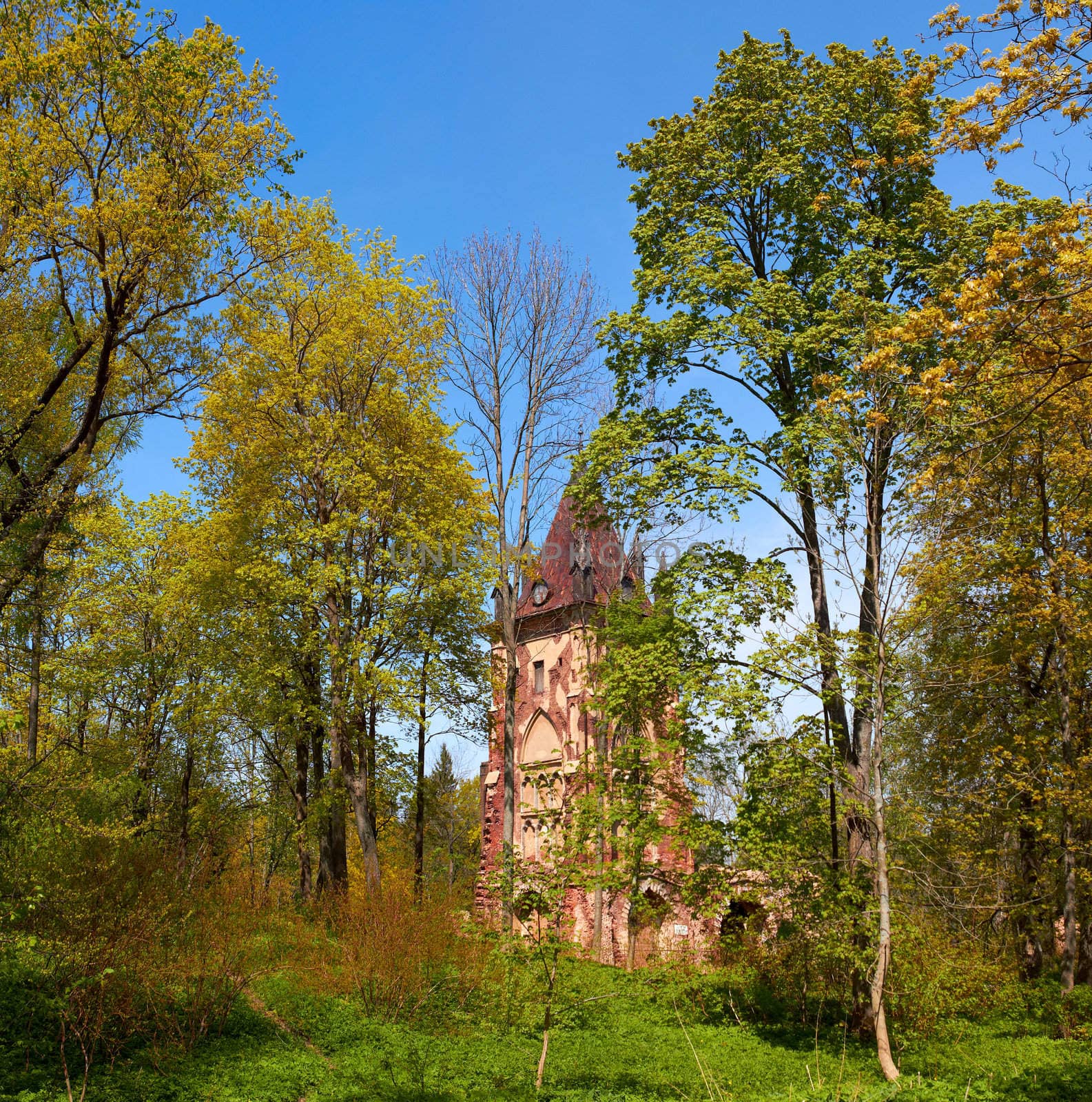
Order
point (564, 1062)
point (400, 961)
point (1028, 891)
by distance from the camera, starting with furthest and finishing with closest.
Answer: point (1028, 891)
point (400, 961)
point (564, 1062)

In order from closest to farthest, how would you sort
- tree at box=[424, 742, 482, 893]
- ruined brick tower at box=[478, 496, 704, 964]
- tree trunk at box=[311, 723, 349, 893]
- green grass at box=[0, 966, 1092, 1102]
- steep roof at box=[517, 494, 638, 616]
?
green grass at box=[0, 966, 1092, 1102] < tree trunk at box=[311, 723, 349, 893] < ruined brick tower at box=[478, 496, 704, 964] < steep roof at box=[517, 494, 638, 616] < tree at box=[424, 742, 482, 893]

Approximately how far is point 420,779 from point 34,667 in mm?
12451

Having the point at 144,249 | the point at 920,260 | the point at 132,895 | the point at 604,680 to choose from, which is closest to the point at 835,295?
the point at 920,260

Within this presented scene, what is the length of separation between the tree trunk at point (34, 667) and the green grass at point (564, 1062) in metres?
4.24

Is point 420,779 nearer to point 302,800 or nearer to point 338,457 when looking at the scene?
point 302,800

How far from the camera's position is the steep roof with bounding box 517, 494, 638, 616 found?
33.7 m

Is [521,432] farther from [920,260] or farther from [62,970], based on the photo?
[62,970]

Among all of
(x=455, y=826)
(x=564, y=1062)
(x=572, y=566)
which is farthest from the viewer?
(x=455, y=826)

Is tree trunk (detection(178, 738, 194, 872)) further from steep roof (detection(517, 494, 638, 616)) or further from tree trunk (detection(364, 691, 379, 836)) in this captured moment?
steep roof (detection(517, 494, 638, 616))

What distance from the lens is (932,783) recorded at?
19.0 m

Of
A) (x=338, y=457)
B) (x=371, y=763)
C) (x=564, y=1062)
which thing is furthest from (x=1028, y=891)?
(x=338, y=457)

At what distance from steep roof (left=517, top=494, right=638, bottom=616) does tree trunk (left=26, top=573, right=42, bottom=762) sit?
16.8 meters

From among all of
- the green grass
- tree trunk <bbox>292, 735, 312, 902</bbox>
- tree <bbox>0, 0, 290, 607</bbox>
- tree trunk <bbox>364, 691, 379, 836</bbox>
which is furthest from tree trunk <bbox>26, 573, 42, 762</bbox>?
tree trunk <bbox>364, 691, 379, 836</bbox>

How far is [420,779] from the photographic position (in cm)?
2333
